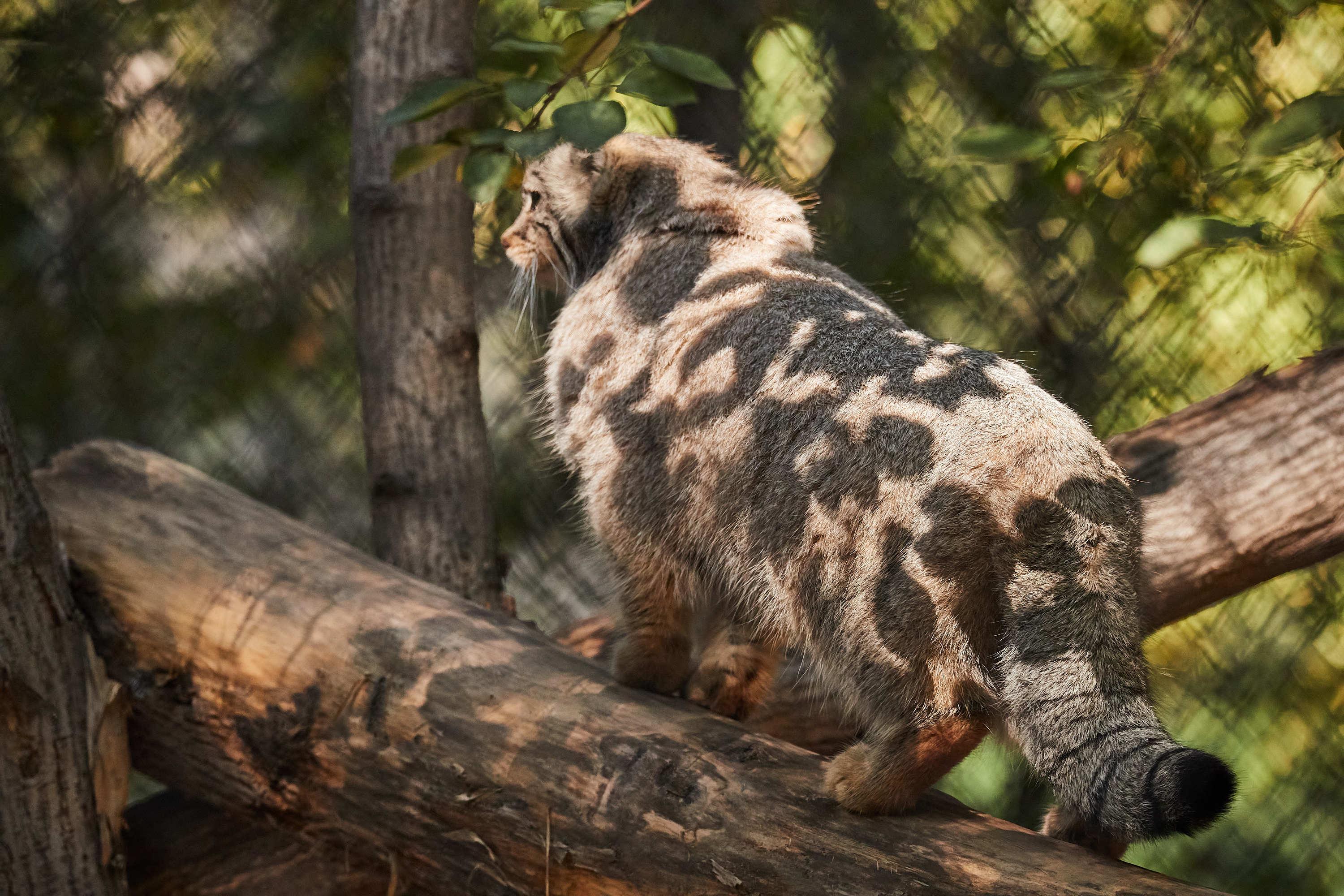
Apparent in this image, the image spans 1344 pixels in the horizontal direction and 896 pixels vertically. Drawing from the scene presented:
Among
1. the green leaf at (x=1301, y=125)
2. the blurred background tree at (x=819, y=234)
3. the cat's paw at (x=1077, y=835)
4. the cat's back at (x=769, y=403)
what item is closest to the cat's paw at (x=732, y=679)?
the cat's back at (x=769, y=403)

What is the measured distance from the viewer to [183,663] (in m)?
2.80

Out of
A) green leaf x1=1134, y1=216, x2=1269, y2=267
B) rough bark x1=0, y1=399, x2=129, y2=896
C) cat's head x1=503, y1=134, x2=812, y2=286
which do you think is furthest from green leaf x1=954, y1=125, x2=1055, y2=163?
rough bark x1=0, y1=399, x2=129, y2=896

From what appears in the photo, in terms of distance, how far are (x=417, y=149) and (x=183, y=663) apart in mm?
1393

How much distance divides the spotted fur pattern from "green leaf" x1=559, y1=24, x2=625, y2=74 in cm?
63

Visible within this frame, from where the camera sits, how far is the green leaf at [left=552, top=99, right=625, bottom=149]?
1.82m

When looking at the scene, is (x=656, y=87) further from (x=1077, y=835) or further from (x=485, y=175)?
(x=1077, y=835)

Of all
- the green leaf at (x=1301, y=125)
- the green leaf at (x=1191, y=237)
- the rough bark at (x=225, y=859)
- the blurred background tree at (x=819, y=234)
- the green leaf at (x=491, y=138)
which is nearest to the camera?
the green leaf at (x=1301, y=125)

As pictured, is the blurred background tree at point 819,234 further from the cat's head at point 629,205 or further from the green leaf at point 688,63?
the green leaf at point 688,63

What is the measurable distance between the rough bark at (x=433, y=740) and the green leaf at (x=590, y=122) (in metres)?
1.18

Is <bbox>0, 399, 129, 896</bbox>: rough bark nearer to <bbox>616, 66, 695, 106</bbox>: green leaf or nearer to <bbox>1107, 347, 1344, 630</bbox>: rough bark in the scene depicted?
<bbox>616, 66, 695, 106</bbox>: green leaf

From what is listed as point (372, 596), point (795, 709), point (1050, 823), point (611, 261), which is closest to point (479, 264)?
point (611, 261)

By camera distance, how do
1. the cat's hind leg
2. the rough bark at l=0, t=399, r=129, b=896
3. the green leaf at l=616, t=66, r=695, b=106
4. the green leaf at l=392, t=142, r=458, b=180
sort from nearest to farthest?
the green leaf at l=616, t=66, r=695, b=106 < the green leaf at l=392, t=142, r=458, b=180 < the rough bark at l=0, t=399, r=129, b=896 < the cat's hind leg

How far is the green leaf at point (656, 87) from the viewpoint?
1932mm

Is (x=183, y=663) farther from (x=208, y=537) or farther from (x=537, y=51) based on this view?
(x=537, y=51)
